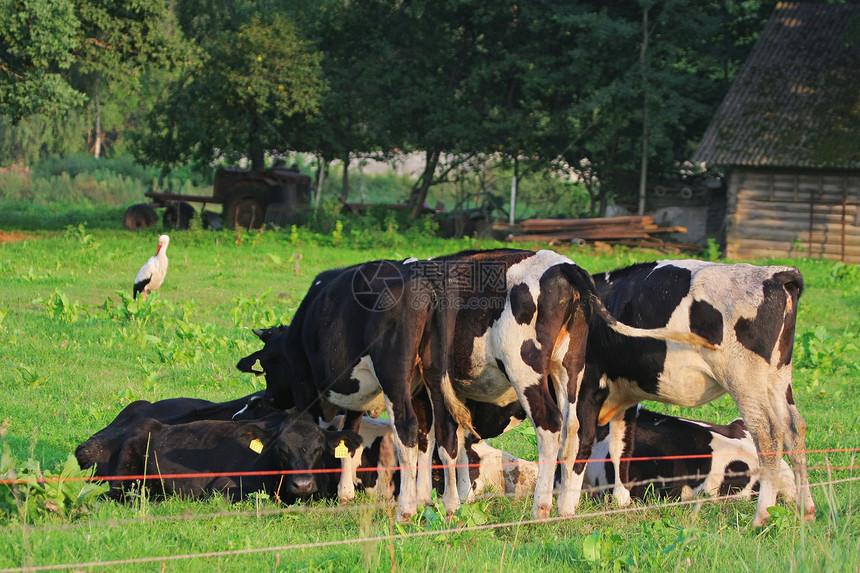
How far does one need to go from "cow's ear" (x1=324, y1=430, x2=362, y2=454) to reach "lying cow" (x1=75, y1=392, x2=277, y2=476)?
1.10 metres

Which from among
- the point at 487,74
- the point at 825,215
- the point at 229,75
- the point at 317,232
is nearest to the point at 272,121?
the point at 229,75

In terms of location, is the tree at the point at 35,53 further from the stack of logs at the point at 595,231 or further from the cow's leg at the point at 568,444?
the cow's leg at the point at 568,444

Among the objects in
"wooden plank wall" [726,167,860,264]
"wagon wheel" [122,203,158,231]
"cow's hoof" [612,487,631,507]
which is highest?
"wooden plank wall" [726,167,860,264]

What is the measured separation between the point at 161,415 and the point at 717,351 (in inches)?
178

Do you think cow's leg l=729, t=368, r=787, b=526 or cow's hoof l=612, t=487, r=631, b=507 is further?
cow's hoof l=612, t=487, r=631, b=507

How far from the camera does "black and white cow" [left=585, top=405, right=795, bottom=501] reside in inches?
276

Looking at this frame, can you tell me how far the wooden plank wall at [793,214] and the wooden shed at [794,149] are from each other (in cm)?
3

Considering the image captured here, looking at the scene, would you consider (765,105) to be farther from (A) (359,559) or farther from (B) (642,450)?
(A) (359,559)

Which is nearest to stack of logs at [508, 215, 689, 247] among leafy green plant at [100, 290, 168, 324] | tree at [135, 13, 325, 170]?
tree at [135, 13, 325, 170]

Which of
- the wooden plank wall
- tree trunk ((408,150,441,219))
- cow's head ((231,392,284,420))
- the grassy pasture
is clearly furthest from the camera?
tree trunk ((408,150,441,219))

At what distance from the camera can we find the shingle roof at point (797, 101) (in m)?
24.5

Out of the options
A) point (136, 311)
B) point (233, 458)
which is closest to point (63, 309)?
point (136, 311)

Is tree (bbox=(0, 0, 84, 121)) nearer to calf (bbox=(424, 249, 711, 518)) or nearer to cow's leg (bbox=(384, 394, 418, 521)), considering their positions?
calf (bbox=(424, 249, 711, 518))

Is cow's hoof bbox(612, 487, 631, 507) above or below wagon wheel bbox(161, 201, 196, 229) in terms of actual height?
below
